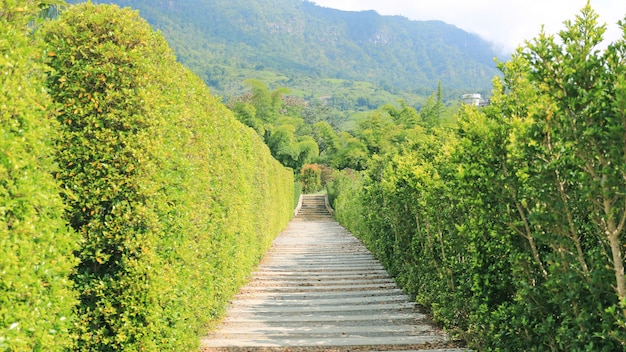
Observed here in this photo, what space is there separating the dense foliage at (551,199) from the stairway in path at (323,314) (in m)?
1.29

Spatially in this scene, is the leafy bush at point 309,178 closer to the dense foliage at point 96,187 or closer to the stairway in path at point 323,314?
the stairway in path at point 323,314

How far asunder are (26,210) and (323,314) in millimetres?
4816

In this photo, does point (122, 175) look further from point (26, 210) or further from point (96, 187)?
point (26, 210)

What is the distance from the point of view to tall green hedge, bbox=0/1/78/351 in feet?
7.43

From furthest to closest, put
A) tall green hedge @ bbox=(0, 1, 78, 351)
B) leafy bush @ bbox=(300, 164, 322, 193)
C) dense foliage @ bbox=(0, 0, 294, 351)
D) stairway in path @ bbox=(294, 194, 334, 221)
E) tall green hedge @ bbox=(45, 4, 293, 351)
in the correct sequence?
leafy bush @ bbox=(300, 164, 322, 193) < stairway in path @ bbox=(294, 194, 334, 221) < tall green hedge @ bbox=(45, 4, 293, 351) < dense foliage @ bbox=(0, 0, 294, 351) < tall green hedge @ bbox=(0, 1, 78, 351)

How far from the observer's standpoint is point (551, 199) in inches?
101

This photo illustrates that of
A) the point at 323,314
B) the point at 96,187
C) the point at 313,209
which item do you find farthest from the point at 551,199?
the point at 313,209

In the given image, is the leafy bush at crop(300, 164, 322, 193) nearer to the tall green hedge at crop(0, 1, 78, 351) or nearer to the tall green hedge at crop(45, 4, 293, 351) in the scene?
the tall green hedge at crop(45, 4, 293, 351)

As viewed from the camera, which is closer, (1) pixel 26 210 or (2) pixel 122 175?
(1) pixel 26 210

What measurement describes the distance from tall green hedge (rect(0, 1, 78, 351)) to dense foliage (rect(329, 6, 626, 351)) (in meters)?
2.56

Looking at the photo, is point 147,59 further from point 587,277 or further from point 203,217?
point 587,277

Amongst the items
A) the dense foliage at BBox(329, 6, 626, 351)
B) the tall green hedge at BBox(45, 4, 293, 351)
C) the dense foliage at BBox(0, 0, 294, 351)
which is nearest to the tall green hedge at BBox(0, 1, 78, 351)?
the dense foliage at BBox(0, 0, 294, 351)

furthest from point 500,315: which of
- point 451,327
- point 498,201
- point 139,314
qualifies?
point 139,314

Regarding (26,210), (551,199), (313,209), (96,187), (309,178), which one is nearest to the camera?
(26,210)
